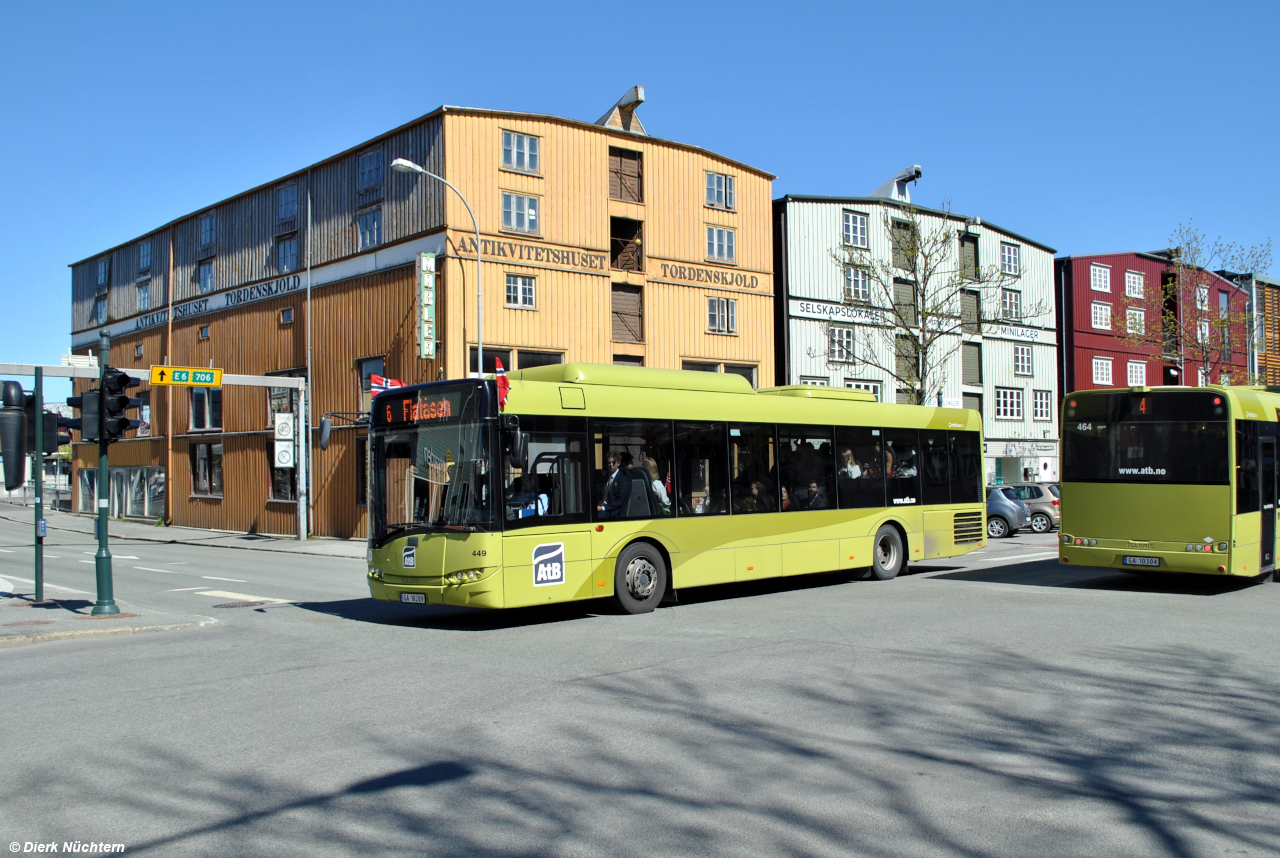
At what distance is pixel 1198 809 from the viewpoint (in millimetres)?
5051

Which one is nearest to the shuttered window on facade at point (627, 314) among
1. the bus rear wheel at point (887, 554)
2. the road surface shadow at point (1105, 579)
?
the road surface shadow at point (1105, 579)

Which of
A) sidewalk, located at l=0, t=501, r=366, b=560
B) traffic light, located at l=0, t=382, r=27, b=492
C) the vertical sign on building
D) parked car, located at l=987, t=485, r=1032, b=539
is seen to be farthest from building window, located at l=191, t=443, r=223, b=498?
parked car, located at l=987, t=485, r=1032, b=539

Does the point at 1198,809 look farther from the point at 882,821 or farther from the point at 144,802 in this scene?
the point at 144,802

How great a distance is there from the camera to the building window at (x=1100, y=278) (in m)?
50.8

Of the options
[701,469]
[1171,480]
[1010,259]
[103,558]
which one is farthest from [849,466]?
[1010,259]

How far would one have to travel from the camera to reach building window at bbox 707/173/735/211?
3456 centimetres

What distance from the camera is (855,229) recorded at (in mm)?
41469

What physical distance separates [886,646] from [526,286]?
859 inches

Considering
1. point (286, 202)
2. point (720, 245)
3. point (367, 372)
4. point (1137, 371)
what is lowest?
point (367, 372)

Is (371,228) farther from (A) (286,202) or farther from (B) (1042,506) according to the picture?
(B) (1042,506)

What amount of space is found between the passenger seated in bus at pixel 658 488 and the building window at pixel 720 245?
73.0ft

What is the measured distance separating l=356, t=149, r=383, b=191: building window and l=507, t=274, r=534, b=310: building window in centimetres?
538

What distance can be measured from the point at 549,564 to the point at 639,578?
4.89ft

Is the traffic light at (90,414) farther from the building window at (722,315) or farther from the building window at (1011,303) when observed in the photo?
the building window at (1011,303)
